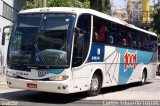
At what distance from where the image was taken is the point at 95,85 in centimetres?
1488

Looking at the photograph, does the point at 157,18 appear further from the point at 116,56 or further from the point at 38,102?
the point at 38,102

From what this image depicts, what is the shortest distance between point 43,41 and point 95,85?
306 cm

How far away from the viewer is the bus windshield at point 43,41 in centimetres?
1266

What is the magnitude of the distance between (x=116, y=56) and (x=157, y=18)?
33539mm

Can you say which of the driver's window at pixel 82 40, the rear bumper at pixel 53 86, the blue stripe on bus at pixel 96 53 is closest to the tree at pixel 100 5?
the blue stripe on bus at pixel 96 53

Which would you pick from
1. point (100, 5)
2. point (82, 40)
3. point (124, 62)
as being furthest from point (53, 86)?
point (100, 5)

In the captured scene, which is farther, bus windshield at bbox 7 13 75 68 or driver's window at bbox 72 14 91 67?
driver's window at bbox 72 14 91 67

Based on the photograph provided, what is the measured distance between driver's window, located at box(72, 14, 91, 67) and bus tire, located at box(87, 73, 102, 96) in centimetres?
138

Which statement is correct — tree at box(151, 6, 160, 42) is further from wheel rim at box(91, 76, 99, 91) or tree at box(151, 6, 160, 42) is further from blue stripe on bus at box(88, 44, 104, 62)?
wheel rim at box(91, 76, 99, 91)

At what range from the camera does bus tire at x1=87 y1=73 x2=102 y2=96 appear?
14598 millimetres

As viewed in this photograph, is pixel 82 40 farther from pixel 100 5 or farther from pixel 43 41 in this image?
pixel 100 5

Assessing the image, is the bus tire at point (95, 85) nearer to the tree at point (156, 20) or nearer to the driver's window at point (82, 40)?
the driver's window at point (82, 40)

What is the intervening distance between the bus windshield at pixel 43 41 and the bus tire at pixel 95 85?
2300 millimetres

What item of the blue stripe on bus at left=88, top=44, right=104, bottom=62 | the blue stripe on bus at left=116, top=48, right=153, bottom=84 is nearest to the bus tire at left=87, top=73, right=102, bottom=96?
the blue stripe on bus at left=88, top=44, right=104, bottom=62
